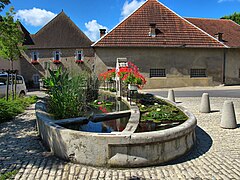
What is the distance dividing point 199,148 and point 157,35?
16.9m

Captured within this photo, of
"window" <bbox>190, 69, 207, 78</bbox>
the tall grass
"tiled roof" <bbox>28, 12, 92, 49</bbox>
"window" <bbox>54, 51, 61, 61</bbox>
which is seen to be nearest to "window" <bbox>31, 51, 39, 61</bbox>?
"tiled roof" <bbox>28, 12, 92, 49</bbox>

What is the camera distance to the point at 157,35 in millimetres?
20359

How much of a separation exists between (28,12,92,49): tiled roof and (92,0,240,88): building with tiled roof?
7820mm

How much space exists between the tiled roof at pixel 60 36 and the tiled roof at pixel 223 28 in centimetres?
1333

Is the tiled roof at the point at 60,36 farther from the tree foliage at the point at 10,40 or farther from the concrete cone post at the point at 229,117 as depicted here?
the concrete cone post at the point at 229,117

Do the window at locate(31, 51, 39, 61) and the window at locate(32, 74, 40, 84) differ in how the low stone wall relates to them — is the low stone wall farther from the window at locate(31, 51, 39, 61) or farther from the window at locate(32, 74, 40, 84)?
the window at locate(31, 51, 39, 61)

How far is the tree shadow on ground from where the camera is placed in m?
4.25

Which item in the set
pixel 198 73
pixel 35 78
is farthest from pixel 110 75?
pixel 35 78

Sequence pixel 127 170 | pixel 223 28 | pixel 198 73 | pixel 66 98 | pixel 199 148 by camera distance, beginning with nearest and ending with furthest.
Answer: pixel 127 170, pixel 199 148, pixel 66 98, pixel 198 73, pixel 223 28

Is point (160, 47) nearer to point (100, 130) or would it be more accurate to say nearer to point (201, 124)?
point (201, 124)

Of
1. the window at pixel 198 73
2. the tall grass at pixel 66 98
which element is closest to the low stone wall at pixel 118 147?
the tall grass at pixel 66 98

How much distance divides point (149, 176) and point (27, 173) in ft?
6.67

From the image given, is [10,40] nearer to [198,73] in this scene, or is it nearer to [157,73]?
[157,73]

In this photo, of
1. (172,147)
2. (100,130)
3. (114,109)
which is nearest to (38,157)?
(100,130)
